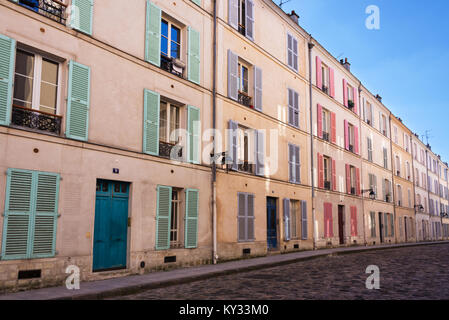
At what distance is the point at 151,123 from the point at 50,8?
11.0ft

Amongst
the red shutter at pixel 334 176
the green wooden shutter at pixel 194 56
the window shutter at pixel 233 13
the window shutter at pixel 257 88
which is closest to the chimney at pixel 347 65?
the red shutter at pixel 334 176

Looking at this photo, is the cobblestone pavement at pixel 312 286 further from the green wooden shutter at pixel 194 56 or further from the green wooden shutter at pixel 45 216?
the green wooden shutter at pixel 194 56

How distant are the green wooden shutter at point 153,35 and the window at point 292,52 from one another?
789 cm

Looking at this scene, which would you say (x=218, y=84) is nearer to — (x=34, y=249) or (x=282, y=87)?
(x=282, y=87)

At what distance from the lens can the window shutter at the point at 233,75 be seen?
13.6 m

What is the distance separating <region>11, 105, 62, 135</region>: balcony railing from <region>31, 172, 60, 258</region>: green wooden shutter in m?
0.91

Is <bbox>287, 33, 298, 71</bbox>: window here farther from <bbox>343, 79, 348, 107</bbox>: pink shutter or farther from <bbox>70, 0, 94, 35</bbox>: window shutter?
<bbox>70, 0, 94, 35</bbox>: window shutter

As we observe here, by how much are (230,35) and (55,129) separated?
295 inches

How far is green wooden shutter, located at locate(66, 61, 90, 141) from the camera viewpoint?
27.9 feet

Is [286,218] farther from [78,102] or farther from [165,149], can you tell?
[78,102]

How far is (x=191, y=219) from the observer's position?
37.2ft

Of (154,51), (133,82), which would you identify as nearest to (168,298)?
(133,82)

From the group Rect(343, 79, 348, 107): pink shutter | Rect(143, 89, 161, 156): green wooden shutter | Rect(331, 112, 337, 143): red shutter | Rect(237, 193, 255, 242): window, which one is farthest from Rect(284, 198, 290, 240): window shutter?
Rect(343, 79, 348, 107): pink shutter

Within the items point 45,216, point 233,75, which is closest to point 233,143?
point 233,75
